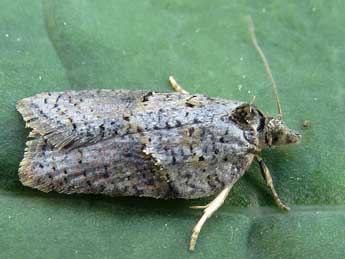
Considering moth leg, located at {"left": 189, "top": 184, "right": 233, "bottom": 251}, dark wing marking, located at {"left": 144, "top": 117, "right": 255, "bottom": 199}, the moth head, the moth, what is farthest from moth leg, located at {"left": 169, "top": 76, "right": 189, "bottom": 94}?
moth leg, located at {"left": 189, "top": 184, "right": 233, "bottom": 251}

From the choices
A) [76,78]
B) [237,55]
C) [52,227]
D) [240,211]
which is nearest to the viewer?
[52,227]

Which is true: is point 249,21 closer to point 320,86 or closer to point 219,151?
point 320,86

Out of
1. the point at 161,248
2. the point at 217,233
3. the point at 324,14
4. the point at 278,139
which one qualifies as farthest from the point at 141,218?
the point at 324,14

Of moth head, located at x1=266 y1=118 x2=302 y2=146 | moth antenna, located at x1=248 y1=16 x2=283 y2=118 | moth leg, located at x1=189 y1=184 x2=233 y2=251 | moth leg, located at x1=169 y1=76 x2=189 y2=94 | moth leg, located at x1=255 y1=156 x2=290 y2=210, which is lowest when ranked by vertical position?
moth leg, located at x1=189 y1=184 x2=233 y2=251

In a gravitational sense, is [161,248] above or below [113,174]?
below

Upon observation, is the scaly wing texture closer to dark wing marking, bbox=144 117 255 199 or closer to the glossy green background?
dark wing marking, bbox=144 117 255 199

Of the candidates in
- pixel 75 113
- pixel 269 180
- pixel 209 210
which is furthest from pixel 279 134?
pixel 75 113
